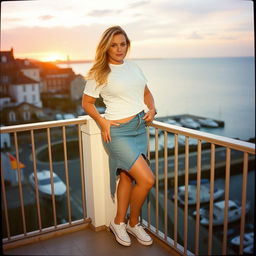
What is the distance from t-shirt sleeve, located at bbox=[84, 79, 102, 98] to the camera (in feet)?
6.98

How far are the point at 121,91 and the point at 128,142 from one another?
14.2 inches

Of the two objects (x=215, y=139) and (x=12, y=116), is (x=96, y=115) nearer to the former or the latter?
(x=215, y=139)

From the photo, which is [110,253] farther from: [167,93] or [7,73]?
[167,93]

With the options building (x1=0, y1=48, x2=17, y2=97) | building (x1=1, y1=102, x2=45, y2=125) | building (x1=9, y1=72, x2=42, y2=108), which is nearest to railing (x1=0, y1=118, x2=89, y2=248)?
building (x1=1, y1=102, x2=45, y2=125)

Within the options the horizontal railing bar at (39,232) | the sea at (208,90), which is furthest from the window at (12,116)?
the horizontal railing bar at (39,232)

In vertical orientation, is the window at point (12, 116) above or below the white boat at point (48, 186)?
above

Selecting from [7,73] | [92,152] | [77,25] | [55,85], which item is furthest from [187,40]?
[92,152]

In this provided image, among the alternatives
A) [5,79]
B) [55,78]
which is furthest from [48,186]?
[55,78]

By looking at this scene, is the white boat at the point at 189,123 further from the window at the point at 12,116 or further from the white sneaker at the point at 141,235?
the white sneaker at the point at 141,235

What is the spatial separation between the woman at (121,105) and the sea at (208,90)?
1517cm

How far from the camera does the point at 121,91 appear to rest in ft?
6.90

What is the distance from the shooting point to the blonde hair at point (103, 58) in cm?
208

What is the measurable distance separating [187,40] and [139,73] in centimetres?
1715

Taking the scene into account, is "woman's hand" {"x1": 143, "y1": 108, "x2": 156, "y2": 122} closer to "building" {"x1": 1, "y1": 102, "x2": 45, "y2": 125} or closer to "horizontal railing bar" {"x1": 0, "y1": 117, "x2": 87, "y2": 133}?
"horizontal railing bar" {"x1": 0, "y1": 117, "x2": 87, "y2": 133}
